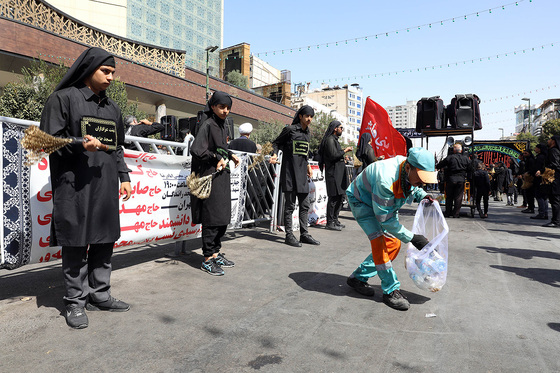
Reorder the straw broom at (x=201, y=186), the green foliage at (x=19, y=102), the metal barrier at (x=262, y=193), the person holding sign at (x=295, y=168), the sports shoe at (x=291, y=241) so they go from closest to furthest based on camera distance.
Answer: the straw broom at (x=201, y=186) → the sports shoe at (x=291, y=241) → the person holding sign at (x=295, y=168) → the metal barrier at (x=262, y=193) → the green foliage at (x=19, y=102)

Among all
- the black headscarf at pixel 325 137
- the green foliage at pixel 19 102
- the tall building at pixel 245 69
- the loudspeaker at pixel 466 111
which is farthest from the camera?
the tall building at pixel 245 69

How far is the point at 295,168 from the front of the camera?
588 centimetres

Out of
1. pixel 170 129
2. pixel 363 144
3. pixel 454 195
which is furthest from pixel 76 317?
pixel 454 195

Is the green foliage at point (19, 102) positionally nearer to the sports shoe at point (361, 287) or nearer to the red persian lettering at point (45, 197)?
the red persian lettering at point (45, 197)

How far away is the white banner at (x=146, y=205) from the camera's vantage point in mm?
3056

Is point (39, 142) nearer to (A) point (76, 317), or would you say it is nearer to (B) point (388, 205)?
(A) point (76, 317)

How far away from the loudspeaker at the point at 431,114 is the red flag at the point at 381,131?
14.5 feet

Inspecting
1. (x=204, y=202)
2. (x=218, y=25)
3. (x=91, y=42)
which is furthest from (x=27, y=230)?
(x=218, y=25)

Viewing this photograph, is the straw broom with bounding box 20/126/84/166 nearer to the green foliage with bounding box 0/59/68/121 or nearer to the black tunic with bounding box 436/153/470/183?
the black tunic with bounding box 436/153/470/183

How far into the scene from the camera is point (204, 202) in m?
4.14

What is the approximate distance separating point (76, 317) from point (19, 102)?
15.9 metres

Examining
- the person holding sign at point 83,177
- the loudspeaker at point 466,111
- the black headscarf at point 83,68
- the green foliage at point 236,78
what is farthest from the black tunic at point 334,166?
the green foliage at point 236,78

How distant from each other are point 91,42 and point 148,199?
2031cm

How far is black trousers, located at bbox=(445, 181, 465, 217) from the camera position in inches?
402
